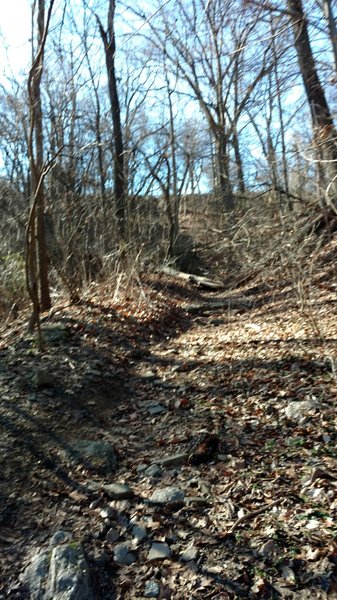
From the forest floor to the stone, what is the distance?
78mm

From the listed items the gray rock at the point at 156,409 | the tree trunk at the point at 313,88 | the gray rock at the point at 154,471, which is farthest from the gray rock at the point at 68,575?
the tree trunk at the point at 313,88

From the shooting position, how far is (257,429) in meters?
4.12

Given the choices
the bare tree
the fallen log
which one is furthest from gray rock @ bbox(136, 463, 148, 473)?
the fallen log

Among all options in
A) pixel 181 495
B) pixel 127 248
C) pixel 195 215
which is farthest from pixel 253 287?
pixel 195 215

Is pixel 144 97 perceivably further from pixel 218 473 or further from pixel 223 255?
pixel 218 473

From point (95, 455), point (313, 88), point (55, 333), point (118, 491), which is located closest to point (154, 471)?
point (118, 491)

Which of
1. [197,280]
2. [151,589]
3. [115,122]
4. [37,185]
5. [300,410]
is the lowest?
[151,589]

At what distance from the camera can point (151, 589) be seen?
266 cm

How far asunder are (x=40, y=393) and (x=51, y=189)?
7.20 m

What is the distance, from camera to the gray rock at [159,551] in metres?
2.88

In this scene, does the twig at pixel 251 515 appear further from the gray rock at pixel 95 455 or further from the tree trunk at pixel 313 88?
the tree trunk at pixel 313 88

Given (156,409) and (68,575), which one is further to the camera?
(156,409)

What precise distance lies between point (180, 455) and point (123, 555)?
41.5 inches

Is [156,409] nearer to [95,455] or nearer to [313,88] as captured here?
[95,455]
